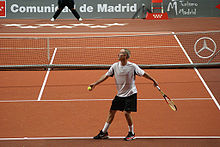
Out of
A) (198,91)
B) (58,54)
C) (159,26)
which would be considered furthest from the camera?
(159,26)

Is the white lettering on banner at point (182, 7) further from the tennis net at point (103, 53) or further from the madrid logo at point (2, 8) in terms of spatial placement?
the madrid logo at point (2, 8)

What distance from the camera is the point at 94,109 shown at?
1002 centimetres

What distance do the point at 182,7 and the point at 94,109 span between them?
15.8 m

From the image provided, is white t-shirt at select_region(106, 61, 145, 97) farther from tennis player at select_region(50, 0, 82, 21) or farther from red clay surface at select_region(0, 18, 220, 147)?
tennis player at select_region(50, 0, 82, 21)

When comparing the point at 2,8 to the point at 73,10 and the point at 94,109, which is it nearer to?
the point at 73,10

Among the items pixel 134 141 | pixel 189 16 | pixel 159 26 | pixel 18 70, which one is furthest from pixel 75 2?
pixel 134 141

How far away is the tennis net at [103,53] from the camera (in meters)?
13.9

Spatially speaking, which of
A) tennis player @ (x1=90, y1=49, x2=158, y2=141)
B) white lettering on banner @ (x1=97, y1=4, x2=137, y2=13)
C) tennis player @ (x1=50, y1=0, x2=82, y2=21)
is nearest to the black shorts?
tennis player @ (x1=90, y1=49, x2=158, y2=141)

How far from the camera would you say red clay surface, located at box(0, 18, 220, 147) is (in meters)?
8.24

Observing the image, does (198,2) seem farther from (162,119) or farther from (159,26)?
(162,119)

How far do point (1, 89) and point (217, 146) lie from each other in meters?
6.83

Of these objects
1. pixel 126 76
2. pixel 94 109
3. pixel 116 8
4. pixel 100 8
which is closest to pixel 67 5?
pixel 100 8

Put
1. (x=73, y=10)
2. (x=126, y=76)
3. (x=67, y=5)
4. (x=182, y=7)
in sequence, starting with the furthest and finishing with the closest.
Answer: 1. (x=182, y=7)
2. (x=73, y=10)
3. (x=67, y=5)
4. (x=126, y=76)

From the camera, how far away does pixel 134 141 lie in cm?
778
